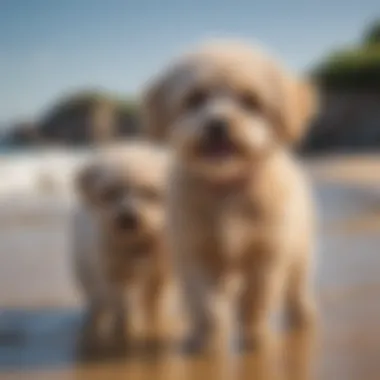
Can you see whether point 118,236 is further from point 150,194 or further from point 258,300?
point 258,300

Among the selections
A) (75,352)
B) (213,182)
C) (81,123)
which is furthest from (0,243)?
(213,182)

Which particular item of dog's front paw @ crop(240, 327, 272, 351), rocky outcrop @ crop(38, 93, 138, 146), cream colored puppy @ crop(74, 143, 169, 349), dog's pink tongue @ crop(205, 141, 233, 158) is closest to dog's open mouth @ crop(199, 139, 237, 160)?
dog's pink tongue @ crop(205, 141, 233, 158)

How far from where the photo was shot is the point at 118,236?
1477 millimetres

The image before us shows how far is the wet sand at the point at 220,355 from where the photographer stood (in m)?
1.34

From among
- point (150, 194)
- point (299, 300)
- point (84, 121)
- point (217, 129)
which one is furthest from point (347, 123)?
point (217, 129)

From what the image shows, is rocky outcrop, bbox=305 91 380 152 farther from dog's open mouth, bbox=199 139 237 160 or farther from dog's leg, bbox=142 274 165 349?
dog's open mouth, bbox=199 139 237 160

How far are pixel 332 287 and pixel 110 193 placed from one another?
54 cm

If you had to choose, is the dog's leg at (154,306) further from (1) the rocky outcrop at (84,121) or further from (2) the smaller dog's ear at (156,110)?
(1) the rocky outcrop at (84,121)

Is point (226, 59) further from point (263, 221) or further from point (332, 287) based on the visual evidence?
point (332, 287)

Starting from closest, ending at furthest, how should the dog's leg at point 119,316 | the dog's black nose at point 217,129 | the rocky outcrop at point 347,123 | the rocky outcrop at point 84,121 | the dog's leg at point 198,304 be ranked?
1. the dog's black nose at point 217,129
2. the dog's leg at point 198,304
3. the dog's leg at point 119,316
4. the rocky outcrop at point 84,121
5. the rocky outcrop at point 347,123

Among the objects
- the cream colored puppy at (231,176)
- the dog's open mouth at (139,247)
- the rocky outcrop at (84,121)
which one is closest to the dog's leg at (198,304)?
the cream colored puppy at (231,176)

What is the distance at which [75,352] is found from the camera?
1.45 meters

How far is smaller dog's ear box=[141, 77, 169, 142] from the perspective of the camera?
1385mm

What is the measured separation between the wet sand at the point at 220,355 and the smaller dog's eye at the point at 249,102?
1.19 ft
